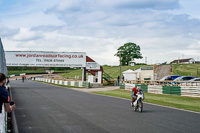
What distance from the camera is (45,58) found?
150ft

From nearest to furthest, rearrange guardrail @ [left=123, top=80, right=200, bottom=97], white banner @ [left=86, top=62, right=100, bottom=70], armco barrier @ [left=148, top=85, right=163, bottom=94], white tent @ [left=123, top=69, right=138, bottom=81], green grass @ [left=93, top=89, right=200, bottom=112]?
green grass @ [left=93, top=89, right=200, bottom=112] → guardrail @ [left=123, top=80, right=200, bottom=97] → armco barrier @ [left=148, top=85, right=163, bottom=94] → white banner @ [left=86, top=62, right=100, bottom=70] → white tent @ [left=123, top=69, right=138, bottom=81]

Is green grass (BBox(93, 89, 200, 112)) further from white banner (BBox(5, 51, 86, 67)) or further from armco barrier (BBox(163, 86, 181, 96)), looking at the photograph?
white banner (BBox(5, 51, 86, 67))

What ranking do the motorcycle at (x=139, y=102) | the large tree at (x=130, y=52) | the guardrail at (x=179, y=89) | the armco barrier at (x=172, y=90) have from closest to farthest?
the motorcycle at (x=139, y=102), the guardrail at (x=179, y=89), the armco barrier at (x=172, y=90), the large tree at (x=130, y=52)

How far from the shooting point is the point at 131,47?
124062 mm

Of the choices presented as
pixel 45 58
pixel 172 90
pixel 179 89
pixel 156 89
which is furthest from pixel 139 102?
pixel 45 58

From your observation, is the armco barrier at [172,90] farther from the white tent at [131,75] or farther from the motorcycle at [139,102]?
the white tent at [131,75]

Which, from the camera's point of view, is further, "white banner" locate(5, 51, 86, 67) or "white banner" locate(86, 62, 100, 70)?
"white banner" locate(86, 62, 100, 70)

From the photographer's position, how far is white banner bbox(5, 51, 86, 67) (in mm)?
44156

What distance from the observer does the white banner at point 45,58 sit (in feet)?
145

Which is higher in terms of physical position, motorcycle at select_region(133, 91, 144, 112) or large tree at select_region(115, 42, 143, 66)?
large tree at select_region(115, 42, 143, 66)

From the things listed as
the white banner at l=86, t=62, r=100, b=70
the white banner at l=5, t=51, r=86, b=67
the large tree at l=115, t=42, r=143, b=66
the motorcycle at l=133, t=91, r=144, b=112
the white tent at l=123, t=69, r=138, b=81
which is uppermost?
the large tree at l=115, t=42, r=143, b=66

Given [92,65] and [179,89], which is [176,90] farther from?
[92,65]

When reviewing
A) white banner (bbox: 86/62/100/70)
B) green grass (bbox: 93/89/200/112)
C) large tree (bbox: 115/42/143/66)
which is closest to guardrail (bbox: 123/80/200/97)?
green grass (bbox: 93/89/200/112)

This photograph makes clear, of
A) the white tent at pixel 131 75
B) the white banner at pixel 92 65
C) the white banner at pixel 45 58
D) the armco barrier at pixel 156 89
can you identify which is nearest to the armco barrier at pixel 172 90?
the armco barrier at pixel 156 89
